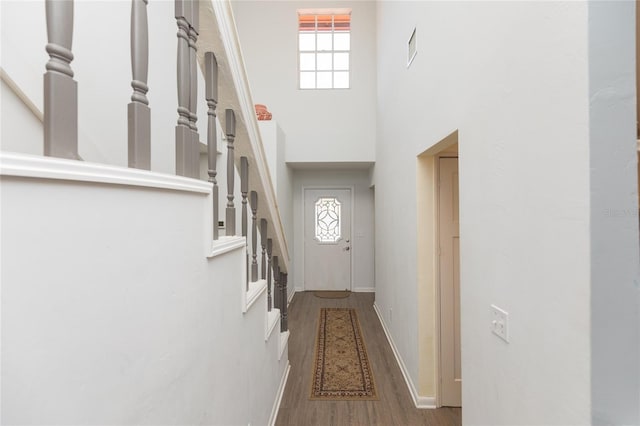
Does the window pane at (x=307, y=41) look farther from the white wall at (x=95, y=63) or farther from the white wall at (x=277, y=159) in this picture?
the white wall at (x=95, y=63)

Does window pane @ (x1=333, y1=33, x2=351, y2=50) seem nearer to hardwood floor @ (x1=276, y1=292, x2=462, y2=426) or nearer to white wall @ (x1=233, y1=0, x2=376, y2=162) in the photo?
white wall @ (x1=233, y1=0, x2=376, y2=162)

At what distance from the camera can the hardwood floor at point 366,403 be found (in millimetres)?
2131

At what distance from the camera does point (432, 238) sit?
2256 mm

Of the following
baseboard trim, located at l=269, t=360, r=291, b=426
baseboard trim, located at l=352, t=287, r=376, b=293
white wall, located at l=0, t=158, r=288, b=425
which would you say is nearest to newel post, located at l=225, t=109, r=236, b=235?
white wall, located at l=0, t=158, r=288, b=425

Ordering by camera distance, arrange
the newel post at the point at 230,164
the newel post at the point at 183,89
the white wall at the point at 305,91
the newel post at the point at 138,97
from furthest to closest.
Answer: the white wall at the point at 305,91, the newel post at the point at 230,164, the newel post at the point at 183,89, the newel post at the point at 138,97

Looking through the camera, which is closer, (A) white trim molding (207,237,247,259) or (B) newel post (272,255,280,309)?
(A) white trim molding (207,237,247,259)

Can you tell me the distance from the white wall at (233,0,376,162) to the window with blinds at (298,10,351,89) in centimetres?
14

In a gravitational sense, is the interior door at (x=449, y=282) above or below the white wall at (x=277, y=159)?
below

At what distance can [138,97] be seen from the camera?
2.21 ft

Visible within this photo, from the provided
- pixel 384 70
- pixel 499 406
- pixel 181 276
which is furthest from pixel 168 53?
pixel 499 406

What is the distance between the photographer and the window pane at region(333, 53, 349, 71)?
4887 mm

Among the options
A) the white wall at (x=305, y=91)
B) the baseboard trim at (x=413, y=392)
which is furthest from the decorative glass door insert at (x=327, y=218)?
the baseboard trim at (x=413, y=392)

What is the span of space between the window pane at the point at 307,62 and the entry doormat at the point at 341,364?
393cm

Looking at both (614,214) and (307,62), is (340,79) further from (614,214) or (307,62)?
(614,214)
